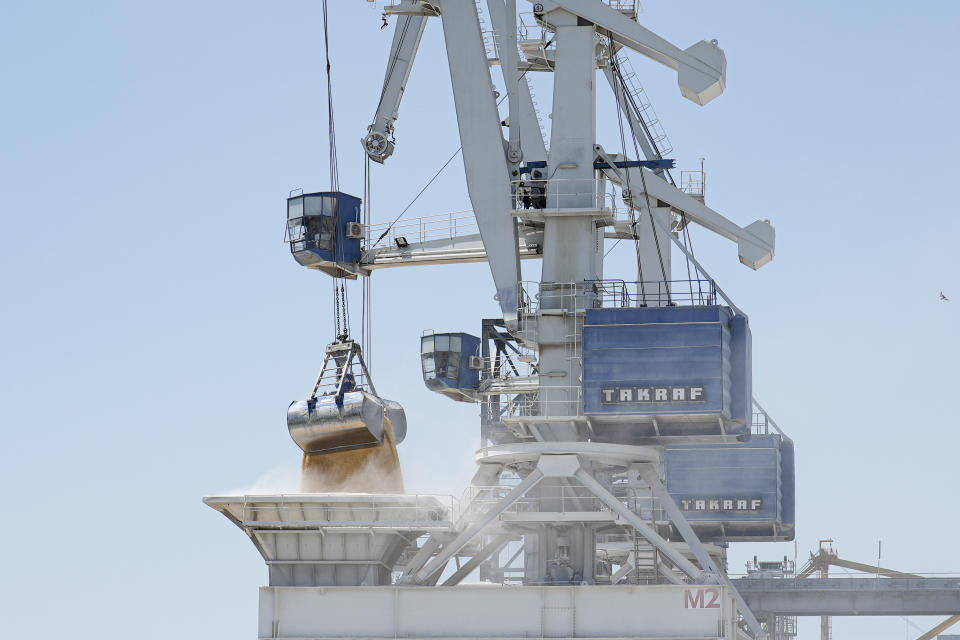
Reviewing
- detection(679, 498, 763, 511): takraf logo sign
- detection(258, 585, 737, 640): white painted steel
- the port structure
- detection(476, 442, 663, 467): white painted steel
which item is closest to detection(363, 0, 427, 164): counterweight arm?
the port structure

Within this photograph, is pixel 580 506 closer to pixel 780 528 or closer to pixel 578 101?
pixel 578 101

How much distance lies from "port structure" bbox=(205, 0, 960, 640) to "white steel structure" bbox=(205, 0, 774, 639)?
0.22 feet

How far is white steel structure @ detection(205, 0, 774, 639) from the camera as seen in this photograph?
4875 cm

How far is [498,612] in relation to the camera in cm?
4859

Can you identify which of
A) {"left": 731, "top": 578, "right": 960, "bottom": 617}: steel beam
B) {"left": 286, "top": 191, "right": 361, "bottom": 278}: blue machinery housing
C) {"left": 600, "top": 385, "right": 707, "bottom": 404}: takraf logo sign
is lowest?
{"left": 731, "top": 578, "right": 960, "bottom": 617}: steel beam

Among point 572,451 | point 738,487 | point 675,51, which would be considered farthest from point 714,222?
point 738,487

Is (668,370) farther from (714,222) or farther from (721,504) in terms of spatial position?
(721,504)

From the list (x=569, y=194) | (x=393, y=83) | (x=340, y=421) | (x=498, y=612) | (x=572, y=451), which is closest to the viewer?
(x=498, y=612)

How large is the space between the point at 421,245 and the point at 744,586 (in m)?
28.6

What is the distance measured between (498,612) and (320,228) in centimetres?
1797

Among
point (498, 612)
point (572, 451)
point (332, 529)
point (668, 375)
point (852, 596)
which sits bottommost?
point (852, 596)

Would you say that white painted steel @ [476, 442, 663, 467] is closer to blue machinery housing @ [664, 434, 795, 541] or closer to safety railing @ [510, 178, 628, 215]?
safety railing @ [510, 178, 628, 215]

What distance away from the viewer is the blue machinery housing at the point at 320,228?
6053 cm

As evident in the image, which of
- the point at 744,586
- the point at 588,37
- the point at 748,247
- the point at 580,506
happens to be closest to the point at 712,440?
the point at 580,506
